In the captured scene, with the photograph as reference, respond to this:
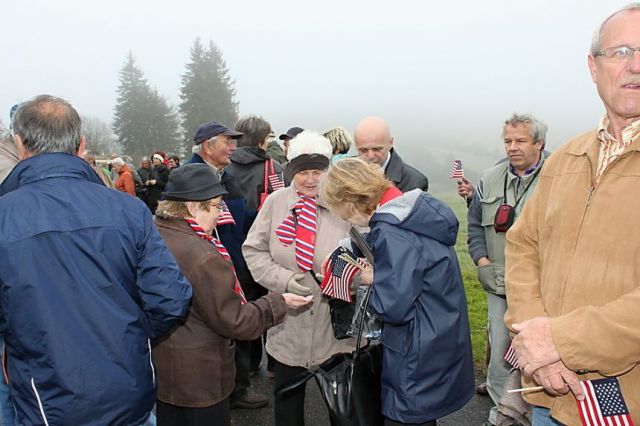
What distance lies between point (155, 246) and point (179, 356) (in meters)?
0.79

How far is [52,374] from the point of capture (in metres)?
2.03

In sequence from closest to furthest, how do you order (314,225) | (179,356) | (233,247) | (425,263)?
1. (425,263)
2. (179,356)
3. (314,225)
4. (233,247)

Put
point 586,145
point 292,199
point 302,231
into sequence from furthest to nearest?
point 292,199, point 302,231, point 586,145

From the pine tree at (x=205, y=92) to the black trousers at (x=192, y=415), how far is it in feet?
178

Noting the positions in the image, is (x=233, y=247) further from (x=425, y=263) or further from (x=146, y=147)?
(x=146, y=147)

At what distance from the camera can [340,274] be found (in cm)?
296

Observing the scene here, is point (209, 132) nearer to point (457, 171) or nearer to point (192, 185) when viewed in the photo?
point (192, 185)

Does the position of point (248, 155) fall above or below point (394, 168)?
below

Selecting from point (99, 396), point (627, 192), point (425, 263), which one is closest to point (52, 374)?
point (99, 396)

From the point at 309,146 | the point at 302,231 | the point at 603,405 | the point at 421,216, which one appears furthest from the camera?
the point at 309,146

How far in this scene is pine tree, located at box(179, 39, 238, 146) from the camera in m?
56.5

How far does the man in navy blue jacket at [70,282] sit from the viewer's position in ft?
6.57

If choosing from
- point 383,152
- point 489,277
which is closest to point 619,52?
point 489,277

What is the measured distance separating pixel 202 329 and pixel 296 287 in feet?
2.26
